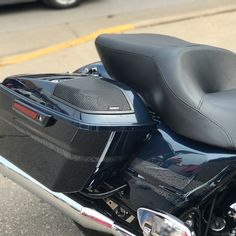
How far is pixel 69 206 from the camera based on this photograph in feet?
7.98

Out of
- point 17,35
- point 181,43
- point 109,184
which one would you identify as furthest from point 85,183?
point 17,35

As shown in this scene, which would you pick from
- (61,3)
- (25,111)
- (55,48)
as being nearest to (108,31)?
(55,48)

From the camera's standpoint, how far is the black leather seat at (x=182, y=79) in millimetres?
2150

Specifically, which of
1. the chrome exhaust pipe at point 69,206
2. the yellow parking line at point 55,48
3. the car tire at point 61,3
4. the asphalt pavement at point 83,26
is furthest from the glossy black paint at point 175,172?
the car tire at point 61,3

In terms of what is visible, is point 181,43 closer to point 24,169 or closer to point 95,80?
point 95,80

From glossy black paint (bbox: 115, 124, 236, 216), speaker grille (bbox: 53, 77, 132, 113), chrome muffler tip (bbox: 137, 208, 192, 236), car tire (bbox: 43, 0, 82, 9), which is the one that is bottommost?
car tire (bbox: 43, 0, 82, 9)

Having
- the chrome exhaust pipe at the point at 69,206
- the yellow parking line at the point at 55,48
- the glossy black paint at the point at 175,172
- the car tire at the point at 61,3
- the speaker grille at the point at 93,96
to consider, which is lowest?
the yellow parking line at the point at 55,48

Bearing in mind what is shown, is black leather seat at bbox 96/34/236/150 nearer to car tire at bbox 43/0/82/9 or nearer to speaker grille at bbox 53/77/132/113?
speaker grille at bbox 53/77/132/113

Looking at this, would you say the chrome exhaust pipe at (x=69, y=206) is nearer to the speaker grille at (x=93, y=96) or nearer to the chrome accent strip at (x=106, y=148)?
the chrome accent strip at (x=106, y=148)

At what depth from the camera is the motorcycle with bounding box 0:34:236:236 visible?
215cm

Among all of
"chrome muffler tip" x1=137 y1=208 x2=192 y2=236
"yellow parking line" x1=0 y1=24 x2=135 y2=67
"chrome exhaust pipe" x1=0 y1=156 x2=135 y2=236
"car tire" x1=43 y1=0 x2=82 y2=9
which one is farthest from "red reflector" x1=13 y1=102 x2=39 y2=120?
"car tire" x1=43 y1=0 x2=82 y2=9

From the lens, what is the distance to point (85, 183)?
2287mm

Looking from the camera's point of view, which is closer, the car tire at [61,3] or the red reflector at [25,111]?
→ the red reflector at [25,111]

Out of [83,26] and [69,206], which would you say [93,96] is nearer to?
[69,206]
